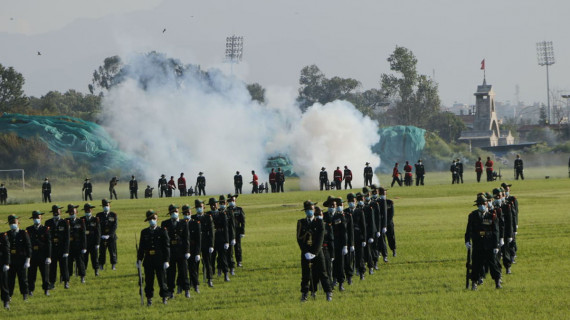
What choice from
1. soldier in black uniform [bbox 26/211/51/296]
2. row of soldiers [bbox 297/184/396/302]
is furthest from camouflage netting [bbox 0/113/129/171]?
row of soldiers [bbox 297/184/396/302]

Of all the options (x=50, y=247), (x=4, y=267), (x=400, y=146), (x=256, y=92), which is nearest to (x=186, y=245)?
(x=50, y=247)

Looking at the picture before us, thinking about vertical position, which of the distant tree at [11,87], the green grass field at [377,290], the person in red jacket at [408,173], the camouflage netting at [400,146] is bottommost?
the green grass field at [377,290]

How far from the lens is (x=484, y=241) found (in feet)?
59.8

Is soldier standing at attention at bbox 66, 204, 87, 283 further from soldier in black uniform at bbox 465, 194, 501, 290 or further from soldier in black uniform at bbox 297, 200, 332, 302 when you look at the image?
soldier in black uniform at bbox 465, 194, 501, 290

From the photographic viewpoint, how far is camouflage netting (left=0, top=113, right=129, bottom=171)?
264 ft

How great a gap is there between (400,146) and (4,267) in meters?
87.4

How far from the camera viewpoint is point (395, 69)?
448ft

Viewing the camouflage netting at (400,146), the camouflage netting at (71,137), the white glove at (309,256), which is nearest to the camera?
the white glove at (309,256)

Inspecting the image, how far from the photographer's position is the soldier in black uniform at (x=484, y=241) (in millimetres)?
18156

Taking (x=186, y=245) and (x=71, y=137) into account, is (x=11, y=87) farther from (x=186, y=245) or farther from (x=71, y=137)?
(x=186, y=245)

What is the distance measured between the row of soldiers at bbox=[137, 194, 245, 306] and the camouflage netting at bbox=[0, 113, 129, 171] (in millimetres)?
59376

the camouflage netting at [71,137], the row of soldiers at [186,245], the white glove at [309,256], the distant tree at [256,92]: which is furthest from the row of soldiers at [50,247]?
the distant tree at [256,92]

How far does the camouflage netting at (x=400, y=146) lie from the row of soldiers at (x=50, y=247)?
80134 millimetres

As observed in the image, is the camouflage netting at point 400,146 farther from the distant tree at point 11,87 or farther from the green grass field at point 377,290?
the green grass field at point 377,290
